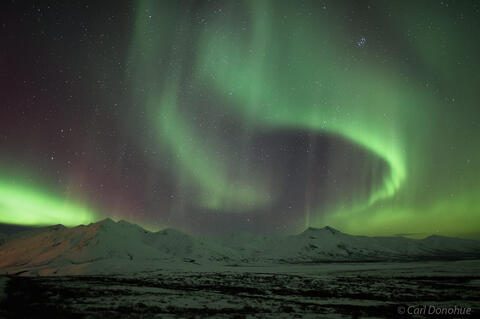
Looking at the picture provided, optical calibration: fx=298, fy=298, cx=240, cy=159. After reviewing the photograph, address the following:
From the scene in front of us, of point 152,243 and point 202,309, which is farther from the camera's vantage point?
point 152,243

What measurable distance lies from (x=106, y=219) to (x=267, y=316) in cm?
12361

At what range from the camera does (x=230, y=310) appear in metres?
18.7

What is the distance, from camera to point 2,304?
792 inches

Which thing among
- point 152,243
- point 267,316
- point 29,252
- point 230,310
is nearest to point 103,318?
point 230,310

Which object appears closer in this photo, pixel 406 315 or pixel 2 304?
pixel 406 315

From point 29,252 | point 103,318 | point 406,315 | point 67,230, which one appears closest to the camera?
point 103,318

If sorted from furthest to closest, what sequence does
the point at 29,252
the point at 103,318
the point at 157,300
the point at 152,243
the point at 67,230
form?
the point at 152,243
the point at 67,230
the point at 29,252
the point at 157,300
the point at 103,318

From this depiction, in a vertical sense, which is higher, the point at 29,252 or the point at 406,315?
the point at 406,315

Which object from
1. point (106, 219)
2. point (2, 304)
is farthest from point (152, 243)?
point (2, 304)

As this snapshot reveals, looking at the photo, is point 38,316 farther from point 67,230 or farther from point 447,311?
point 67,230

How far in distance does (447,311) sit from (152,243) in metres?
148

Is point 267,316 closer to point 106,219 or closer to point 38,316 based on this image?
point 38,316

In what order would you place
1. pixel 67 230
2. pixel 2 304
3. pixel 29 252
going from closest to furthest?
1. pixel 2 304
2. pixel 29 252
3. pixel 67 230

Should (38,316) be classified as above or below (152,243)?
above
